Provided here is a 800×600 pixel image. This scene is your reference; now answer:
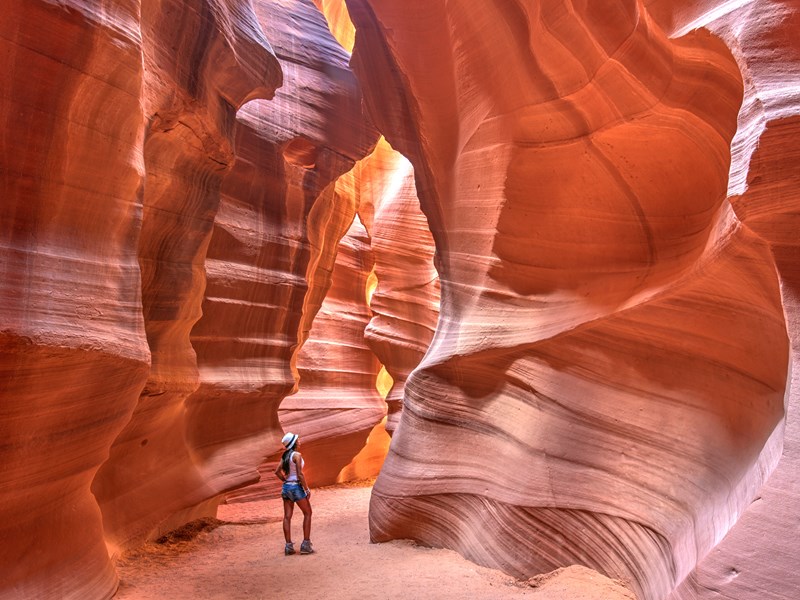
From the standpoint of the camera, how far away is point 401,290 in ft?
44.3

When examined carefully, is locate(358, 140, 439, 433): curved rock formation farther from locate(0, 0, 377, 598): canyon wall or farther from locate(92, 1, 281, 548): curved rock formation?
locate(92, 1, 281, 548): curved rock formation

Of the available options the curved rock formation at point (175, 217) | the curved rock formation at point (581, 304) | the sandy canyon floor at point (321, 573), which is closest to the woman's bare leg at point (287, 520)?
the sandy canyon floor at point (321, 573)

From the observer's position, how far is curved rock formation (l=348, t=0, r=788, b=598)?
4098 mm

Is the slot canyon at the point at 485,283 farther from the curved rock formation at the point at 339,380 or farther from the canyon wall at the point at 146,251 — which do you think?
the curved rock formation at the point at 339,380

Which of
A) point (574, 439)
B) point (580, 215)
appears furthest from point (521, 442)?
point (580, 215)

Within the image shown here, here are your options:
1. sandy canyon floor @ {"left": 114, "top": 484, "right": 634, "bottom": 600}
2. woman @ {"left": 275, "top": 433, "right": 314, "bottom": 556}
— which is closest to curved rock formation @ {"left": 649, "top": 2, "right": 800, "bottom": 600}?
sandy canyon floor @ {"left": 114, "top": 484, "right": 634, "bottom": 600}

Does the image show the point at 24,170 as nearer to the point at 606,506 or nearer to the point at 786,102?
the point at 786,102

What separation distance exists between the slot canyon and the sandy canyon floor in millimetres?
225

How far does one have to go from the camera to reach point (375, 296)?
1368cm

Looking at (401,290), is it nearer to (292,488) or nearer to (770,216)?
(292,488)

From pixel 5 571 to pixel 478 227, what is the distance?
4446mm

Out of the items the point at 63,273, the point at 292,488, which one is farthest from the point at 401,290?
the point at 63,273

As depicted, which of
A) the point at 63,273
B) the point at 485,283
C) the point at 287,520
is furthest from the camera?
the point at 287,520

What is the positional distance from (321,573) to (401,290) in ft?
28.7
